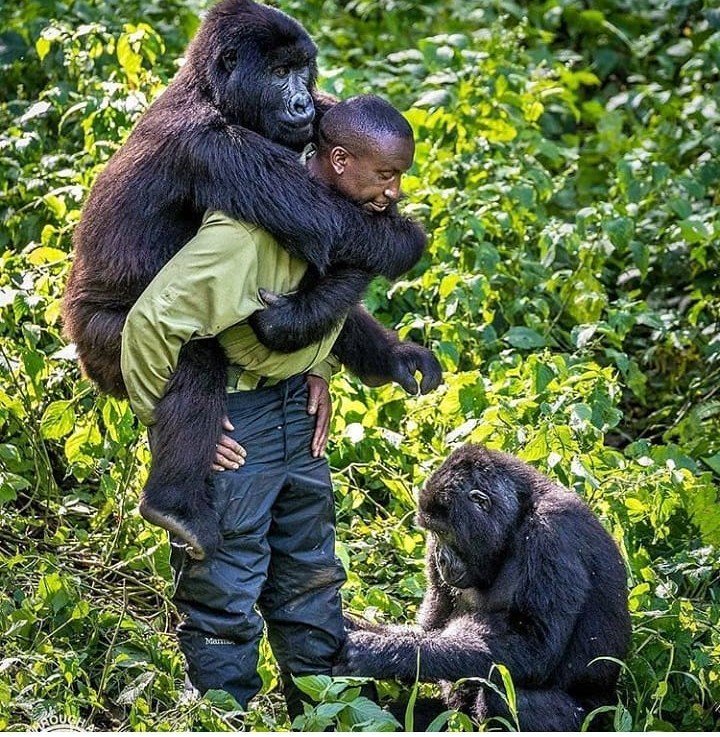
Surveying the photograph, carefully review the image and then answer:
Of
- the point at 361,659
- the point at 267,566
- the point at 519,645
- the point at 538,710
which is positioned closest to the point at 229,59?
the point at 267,566

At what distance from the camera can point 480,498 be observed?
204 inches

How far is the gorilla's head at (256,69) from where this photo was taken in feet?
15.3

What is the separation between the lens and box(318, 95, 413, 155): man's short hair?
15.1 ft

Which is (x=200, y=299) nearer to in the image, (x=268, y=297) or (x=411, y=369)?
(x=268, y=297)

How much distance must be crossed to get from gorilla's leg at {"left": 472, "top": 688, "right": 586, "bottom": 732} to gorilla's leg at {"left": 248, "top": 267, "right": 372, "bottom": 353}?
144 centimetres

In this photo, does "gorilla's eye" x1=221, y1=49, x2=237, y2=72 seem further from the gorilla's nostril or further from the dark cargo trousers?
the dark cargo trousers

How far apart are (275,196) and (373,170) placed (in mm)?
342

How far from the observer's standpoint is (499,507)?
17.0ft

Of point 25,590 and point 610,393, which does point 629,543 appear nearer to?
point 610,393

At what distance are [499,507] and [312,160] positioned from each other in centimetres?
141

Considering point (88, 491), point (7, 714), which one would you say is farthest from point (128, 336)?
point (88, 491)

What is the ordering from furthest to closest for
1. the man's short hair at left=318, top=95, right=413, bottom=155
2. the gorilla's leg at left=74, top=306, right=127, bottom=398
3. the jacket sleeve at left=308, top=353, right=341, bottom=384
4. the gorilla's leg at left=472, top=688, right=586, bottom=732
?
the jacket sleeve at left=308, top=353, right=341, bottom=384, the gorilla's leg at left=472, top=688, right=586, bottom=732, the gorilla's leg at left=74, top=306, right=127, bottom=398, the man's short hair at left=318, top=95, right=413, bottom=155

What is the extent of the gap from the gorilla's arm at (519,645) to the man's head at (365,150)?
4.56 ft

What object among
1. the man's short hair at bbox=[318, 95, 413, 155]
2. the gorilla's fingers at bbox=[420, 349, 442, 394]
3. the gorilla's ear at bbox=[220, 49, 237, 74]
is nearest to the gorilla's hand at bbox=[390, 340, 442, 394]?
the gorilla's fingers at bbox=[420, 349, 442, 394]
